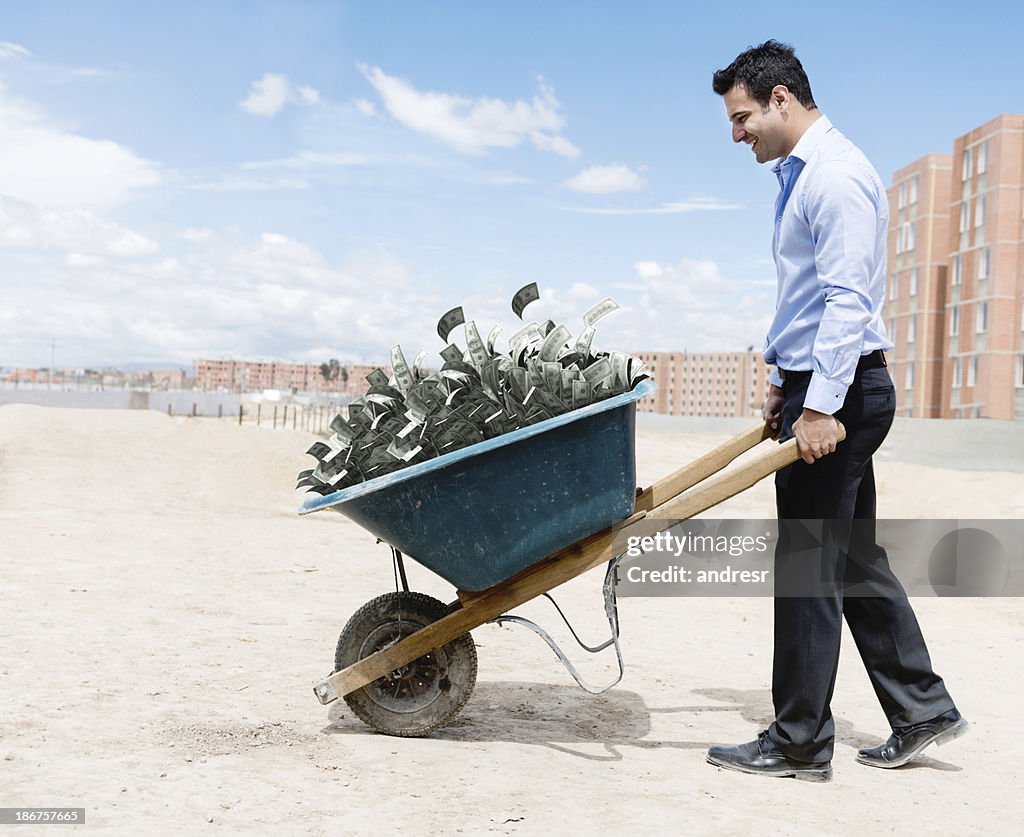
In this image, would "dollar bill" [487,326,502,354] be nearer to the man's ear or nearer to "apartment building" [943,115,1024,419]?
the man's ear

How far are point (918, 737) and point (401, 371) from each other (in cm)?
205

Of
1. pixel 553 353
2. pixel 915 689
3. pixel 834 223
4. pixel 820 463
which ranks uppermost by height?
pixel 834 223

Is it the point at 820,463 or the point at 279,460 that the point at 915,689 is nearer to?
the point at 820,463

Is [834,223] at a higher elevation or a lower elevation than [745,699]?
higher

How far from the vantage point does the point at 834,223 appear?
2.88 meters

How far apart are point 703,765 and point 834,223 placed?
1.72 meters

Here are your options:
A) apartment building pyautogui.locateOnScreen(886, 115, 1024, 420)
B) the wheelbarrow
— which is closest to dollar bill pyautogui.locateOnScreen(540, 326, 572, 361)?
the wheelbarrow

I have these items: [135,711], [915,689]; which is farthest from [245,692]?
[915,689]

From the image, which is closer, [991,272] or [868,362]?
[868,362]

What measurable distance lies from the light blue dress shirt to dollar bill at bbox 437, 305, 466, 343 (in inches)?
40.0

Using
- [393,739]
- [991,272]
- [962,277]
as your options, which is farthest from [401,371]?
[962,277]

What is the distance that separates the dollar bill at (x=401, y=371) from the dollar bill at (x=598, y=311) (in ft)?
1.98

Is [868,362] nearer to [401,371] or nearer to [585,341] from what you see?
[585,341]

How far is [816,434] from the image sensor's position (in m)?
2.91
